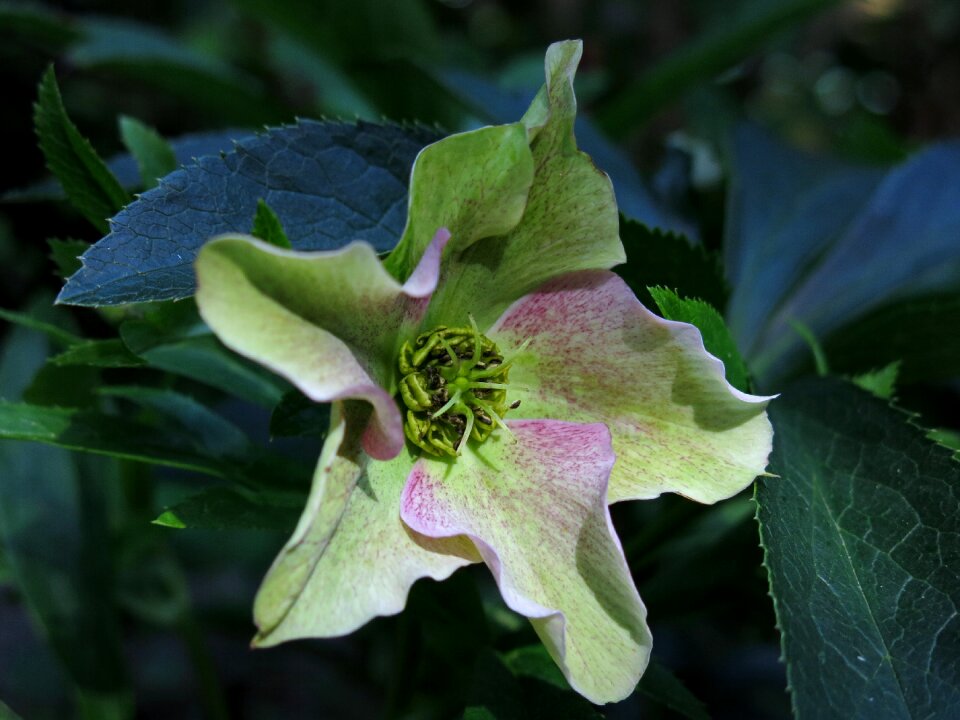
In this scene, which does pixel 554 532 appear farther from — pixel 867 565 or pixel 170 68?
pixel 170 68

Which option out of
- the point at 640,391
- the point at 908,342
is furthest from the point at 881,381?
the point at 640,391

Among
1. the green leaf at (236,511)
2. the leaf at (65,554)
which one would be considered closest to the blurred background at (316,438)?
the leaf at (65,554)

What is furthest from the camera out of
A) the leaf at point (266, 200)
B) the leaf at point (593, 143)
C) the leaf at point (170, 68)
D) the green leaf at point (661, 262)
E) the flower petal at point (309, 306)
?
the leaf at point (170, 68)

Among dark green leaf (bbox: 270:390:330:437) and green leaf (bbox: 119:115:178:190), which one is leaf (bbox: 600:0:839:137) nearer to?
green leaf (bbox: 119:115:178:190)

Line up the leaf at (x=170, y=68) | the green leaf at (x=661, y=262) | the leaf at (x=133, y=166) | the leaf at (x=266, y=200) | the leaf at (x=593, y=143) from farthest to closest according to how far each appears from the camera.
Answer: the leaf at (x=170, y=68) < the leaf at (x=593, y=143) < the leaf at (x=133, y=166) < the green leaf at (x=661, y=262) < the leaf at (x=266, y=200)

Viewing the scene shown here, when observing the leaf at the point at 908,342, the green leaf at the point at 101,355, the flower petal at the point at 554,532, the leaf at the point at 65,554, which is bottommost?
the leaf at the point at 65,554

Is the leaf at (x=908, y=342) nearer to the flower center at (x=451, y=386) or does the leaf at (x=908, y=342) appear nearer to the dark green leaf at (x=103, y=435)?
the flower center at (x=451, y=386)

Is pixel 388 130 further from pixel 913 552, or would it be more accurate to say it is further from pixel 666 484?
pixel 913 552

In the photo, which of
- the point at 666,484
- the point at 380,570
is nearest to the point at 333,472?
the point at 380,570

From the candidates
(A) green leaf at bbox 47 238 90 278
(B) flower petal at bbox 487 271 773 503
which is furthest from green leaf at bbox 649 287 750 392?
(A) green leaf at bbox 47 238 90 278
